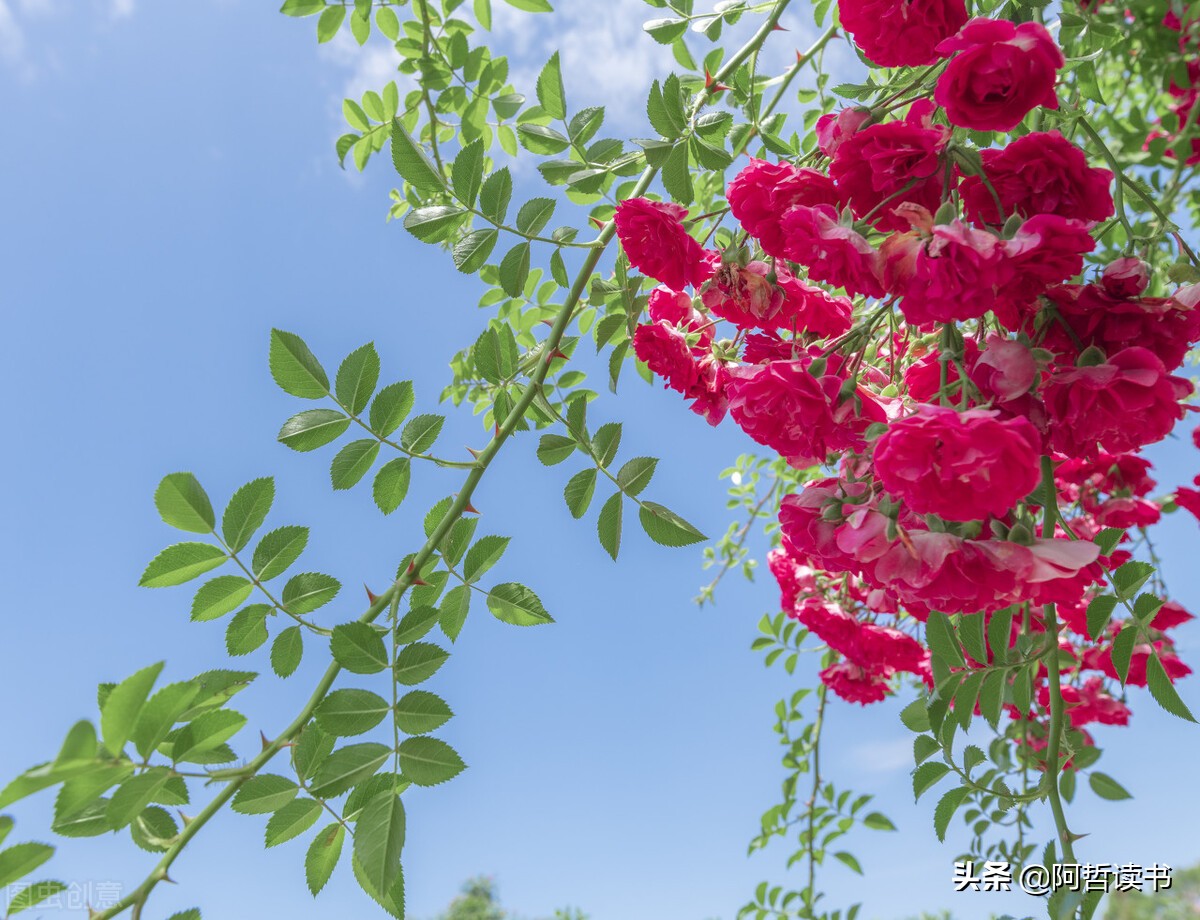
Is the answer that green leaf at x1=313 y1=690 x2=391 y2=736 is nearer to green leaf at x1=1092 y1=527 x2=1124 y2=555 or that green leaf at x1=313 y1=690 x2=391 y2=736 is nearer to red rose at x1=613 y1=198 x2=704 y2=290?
red rose at x1=613 y1=198 x2=704 y2=290

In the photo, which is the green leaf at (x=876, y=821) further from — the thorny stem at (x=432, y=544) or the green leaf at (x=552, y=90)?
the green leaf at (x=552, y=90)

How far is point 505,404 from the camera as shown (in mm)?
955

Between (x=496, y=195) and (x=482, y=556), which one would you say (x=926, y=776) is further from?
(x=496, y=195)

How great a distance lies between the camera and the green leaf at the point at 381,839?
67 cm

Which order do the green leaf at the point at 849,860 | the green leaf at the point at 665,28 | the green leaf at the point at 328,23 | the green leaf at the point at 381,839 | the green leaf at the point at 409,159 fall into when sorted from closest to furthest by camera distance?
1. the green leaf at the point at 381,839
2. the green leaf at the point at 409,159
3. the green leaf at the point at 665,28
4. the green leaf at the point at 328,23
5. the green leaf at the point at 849,860

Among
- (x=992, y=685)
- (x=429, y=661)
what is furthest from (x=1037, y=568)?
(x=429, y=661)

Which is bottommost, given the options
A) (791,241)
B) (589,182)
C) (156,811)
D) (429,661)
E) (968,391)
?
(156,811)

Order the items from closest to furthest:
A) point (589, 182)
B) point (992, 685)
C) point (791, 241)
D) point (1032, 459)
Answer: point (1032, 459), point (791, 241), point (992, 685), point (589, 182)

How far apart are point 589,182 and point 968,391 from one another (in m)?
0.53

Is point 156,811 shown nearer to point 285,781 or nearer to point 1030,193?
point 285,781

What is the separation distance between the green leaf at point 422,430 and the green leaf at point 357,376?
55 millimetres

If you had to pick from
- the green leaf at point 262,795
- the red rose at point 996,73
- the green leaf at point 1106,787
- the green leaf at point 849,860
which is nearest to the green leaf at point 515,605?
the green leaf at point 262,795

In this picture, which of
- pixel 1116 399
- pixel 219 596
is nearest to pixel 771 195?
pixel 1116 399

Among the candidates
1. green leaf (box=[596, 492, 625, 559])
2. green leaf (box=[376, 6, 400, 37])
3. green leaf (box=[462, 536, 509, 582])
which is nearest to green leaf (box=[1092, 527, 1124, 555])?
green leaf (box=[596, 492, 625, 559])
